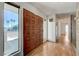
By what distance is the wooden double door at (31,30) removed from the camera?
5.83 feet

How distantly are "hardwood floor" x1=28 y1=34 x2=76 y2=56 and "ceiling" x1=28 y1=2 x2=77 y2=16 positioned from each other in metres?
0.45

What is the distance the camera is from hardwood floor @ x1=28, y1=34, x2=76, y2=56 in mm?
1799

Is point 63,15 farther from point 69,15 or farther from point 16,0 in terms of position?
point 16,0

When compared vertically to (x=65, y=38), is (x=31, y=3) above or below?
above

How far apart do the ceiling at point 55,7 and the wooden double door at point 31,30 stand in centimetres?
15

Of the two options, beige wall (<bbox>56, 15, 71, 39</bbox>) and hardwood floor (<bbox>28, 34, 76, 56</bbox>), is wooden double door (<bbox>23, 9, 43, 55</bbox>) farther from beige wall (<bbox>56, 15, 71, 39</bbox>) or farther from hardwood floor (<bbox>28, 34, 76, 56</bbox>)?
beige wall (<bbox>56, 15, 71, 39</bbox>)

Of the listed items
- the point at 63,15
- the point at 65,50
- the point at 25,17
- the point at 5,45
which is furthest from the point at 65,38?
the point at 5,45

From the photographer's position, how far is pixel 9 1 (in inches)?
61.3

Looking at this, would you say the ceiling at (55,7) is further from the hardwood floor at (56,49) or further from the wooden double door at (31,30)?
the hardwood floor at (56,49)

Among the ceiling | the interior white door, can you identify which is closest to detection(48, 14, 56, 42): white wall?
the interior white door

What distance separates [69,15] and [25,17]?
28.4 inches

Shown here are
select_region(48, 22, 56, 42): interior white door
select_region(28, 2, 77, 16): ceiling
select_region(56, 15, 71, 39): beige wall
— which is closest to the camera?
select_region(28, 2, 77, 16): ceiling

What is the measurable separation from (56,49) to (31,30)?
0.53m

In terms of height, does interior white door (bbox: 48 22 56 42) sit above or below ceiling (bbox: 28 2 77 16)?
below
